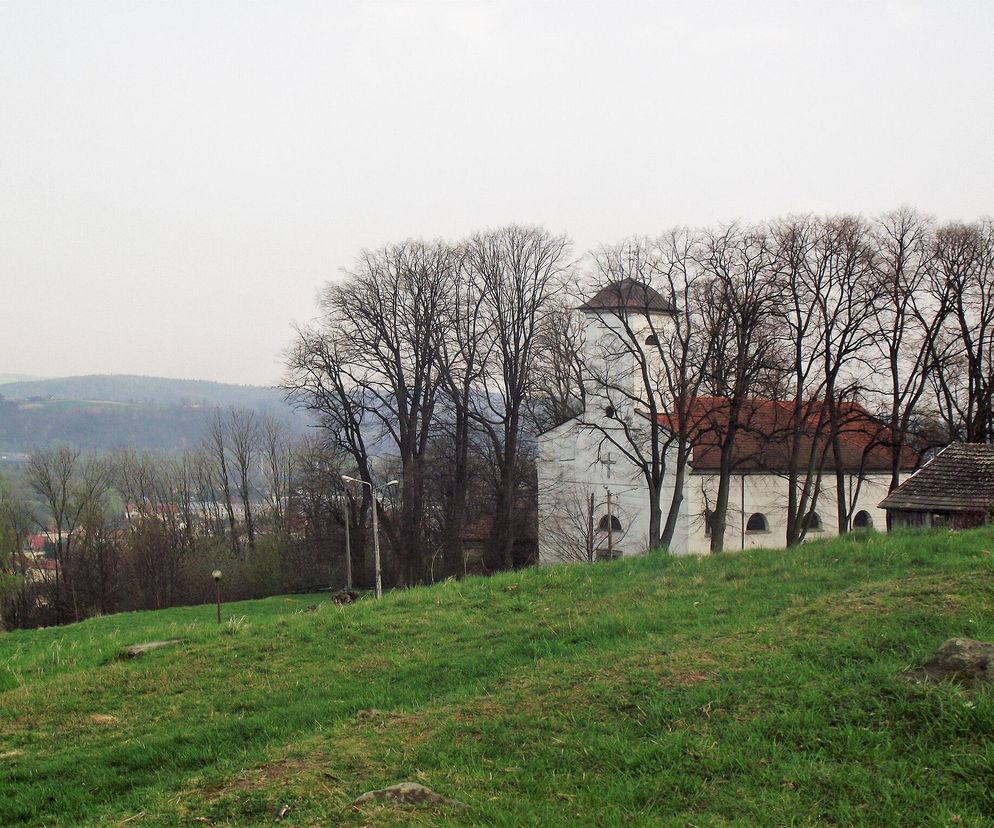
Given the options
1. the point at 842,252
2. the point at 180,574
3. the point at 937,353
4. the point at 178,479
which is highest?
the point at 842,252

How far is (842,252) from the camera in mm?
32406

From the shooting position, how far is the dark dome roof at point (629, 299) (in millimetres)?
33466

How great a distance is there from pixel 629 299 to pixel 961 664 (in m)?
29.4

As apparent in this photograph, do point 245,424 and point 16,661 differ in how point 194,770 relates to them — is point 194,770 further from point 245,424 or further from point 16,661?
point 245,424

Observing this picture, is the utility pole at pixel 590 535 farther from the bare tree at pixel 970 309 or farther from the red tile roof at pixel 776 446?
the bare tree at pixel 970 309

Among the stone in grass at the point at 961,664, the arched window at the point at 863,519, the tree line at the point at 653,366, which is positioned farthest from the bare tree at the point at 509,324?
the stone in grass at the point at 961,664

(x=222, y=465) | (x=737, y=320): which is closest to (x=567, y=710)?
(x=737, y=320)

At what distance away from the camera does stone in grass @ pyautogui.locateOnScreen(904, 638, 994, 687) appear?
700cm

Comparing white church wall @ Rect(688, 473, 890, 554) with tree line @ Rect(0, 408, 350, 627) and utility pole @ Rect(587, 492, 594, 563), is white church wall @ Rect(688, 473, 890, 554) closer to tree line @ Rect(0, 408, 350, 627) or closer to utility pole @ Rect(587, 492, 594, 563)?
utility pole @ Rect(587, 492, 594, 563)

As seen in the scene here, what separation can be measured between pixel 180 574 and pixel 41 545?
12.2m

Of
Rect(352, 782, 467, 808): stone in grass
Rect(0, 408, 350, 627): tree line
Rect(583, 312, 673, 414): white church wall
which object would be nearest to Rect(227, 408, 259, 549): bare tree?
Rect(0, 408, 350, 627): tree line

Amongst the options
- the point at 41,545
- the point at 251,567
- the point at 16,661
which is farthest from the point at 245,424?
the point at 16,661

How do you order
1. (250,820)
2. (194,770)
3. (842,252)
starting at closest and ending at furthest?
(250,820), (194,770), (842,252)

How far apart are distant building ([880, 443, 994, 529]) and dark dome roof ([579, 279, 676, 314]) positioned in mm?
10893
